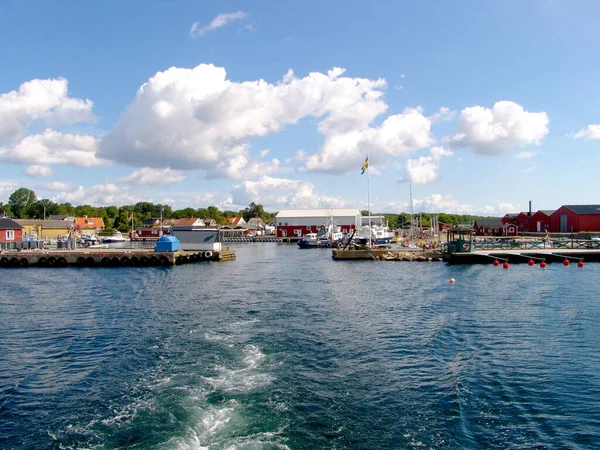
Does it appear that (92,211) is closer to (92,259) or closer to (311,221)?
(311,221)

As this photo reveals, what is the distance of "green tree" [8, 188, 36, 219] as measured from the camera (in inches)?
6260

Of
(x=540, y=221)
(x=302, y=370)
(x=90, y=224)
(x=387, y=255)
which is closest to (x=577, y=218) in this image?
(x=540, y=221)

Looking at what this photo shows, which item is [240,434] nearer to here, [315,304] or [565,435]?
[565,435]

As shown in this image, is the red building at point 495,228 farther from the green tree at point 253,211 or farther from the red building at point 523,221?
the green tree at point 253,211

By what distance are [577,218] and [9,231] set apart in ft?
315

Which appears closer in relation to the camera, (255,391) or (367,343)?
(255,391)

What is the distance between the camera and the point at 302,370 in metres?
15.4

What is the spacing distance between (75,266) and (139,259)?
7.44 meters

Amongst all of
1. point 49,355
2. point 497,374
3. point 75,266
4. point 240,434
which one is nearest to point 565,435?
point 497,374

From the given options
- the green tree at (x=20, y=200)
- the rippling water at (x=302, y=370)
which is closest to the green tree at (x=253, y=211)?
the green tree at (x=20, y=200)

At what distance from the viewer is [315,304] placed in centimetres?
2764

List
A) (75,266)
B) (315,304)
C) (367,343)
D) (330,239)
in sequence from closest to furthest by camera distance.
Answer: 1. (367,343)
2. (315,304)
3. (75,266)
4. (330,239)

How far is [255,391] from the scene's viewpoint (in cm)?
1364

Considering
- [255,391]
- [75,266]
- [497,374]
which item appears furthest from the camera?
[75,266]
